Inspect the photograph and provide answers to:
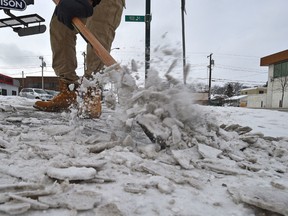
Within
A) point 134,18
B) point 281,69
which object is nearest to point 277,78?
point 281,69

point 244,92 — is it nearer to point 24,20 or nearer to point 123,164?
point 24,20

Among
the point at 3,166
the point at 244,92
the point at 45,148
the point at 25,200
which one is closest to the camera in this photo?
the point at 25,200

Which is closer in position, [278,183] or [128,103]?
[278,183]

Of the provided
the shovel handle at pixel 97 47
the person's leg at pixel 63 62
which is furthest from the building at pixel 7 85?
the shovel handle at pixel 97 47

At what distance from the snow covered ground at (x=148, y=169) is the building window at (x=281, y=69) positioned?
2601 cm

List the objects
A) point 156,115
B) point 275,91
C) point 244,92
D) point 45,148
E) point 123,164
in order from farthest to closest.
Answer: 1. point 244,92
2. point 275,91
3. point 156,115
4. point 45,148
5. point 123,164

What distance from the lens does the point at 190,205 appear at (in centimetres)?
75

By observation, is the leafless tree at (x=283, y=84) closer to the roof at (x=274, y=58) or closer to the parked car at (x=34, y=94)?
the roof at (x=274, y=58)

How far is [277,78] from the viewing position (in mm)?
24984

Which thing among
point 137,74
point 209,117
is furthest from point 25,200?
point 209,117

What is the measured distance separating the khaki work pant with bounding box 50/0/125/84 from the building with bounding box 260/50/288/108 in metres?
25.2

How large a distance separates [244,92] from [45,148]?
49.0m

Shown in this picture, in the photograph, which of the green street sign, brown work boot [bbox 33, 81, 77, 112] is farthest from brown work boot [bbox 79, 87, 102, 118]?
the green street sign

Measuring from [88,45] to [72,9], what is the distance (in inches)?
20.3
